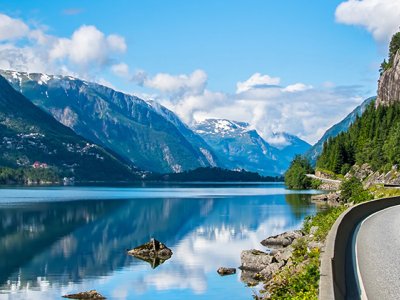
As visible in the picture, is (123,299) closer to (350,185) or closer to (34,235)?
(34,235)

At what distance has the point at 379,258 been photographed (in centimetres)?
3253

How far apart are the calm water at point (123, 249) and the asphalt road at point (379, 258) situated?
31.3ft

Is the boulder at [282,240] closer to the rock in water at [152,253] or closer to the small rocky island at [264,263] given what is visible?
the rock in water at [152,253]

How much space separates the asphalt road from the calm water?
955cm

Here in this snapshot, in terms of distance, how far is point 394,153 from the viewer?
156 meters

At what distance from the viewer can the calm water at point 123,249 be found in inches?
1834

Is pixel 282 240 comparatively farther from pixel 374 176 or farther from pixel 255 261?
pixel 374 176

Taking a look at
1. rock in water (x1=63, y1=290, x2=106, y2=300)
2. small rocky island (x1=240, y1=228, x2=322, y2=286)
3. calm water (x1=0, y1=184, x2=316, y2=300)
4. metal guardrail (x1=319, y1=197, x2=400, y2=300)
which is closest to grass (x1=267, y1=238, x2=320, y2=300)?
metal guardrail (x1=319, y1=197, x2=400, y2=300)

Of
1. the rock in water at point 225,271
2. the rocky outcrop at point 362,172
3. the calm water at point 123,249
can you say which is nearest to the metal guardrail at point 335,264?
the calm water at point 123,249

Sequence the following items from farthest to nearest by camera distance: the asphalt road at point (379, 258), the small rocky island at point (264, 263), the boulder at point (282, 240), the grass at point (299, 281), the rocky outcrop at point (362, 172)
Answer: the rocky outcrop at point (362, 172) < the boulder at point (282, 240) < the small rocky island at point (264, 263) < the grass at point (299, 281) < the asphalt road at point (379, 258)

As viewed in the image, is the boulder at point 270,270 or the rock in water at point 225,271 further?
the rock in water at point 225,271

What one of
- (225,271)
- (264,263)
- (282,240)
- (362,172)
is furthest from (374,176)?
(225,271)

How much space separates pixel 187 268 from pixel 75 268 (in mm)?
10508

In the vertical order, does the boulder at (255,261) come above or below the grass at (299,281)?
below
